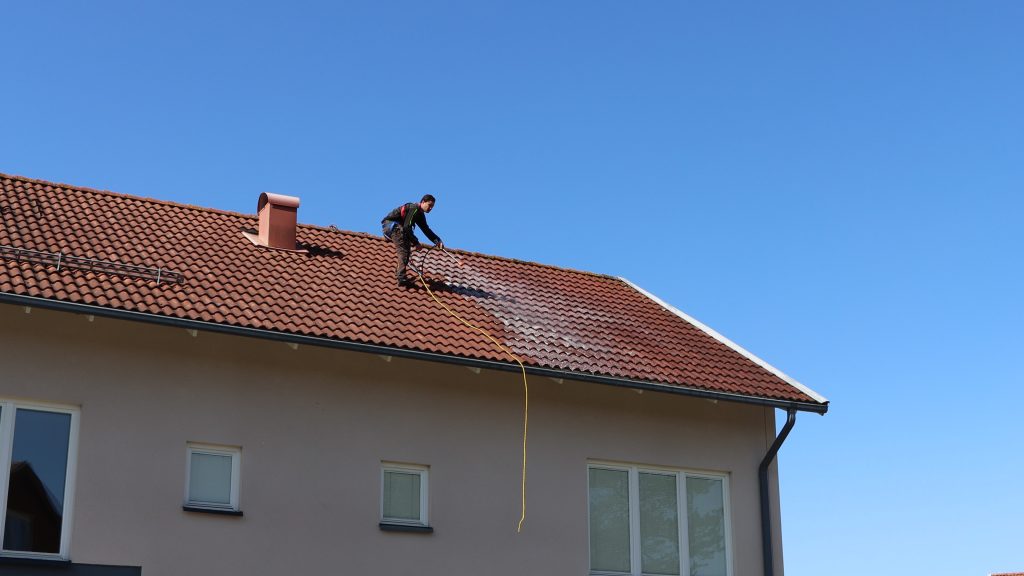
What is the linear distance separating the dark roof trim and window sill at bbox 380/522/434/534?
1.81 m

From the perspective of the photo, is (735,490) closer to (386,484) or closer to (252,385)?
(386,484)

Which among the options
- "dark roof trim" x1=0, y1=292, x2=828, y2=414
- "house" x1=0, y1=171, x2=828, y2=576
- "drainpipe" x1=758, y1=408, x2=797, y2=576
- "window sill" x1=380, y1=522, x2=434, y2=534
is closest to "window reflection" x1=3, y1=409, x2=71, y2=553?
"house" x1=0, y1=171, x2=828, y2=576

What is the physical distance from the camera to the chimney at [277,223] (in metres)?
16.6

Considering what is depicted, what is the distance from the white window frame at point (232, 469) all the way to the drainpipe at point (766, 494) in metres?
6.60

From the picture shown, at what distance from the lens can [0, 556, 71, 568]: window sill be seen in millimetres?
12039

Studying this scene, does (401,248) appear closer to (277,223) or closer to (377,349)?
(277,223)

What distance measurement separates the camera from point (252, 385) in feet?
45.2

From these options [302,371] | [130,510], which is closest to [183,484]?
[130,510]

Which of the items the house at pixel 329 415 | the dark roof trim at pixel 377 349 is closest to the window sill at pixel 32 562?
the house at pixel 329 415

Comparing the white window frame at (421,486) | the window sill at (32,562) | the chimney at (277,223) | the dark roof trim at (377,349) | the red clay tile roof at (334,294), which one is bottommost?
the window sill at (32,562)

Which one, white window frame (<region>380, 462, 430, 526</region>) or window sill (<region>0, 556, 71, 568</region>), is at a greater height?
white window frame (<region>380, 462, 430, 526</region>)

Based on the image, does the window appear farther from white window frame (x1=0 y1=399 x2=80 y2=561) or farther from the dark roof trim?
white window frame (x1=0 y1=399 x2=80 y2=561)

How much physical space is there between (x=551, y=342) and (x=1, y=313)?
6318mm

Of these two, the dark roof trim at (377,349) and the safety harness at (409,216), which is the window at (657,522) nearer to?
the dark roof trim at (377,349)
